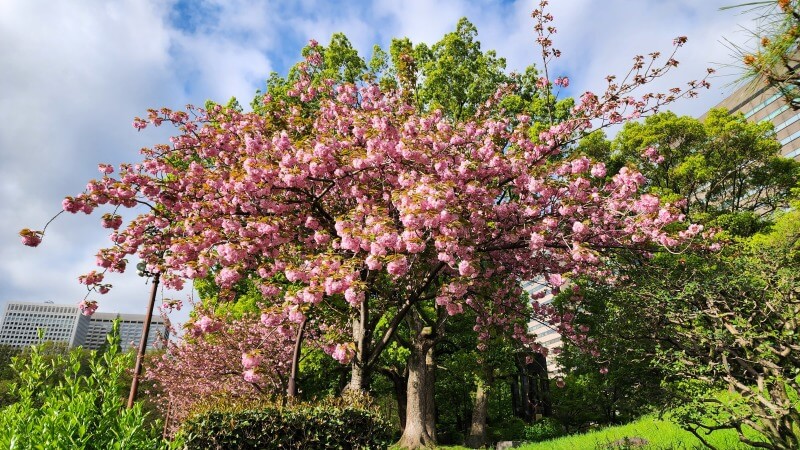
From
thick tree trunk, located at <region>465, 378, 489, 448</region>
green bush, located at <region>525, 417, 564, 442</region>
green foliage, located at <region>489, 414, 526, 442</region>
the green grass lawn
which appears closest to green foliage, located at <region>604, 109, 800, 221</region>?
green bush, located at <region>525, 417, 564, 442</region>

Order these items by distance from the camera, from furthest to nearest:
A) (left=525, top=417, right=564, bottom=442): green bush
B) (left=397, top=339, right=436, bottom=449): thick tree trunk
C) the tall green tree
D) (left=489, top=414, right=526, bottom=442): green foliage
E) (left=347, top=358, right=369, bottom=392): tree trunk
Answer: (left=489, top=414, right=526, bottom=442): green foliage → (left=525, top=417, right=564, bottom=442): green bush → (left=397, top=339, right=436, bottom=449): thick tree trunk → (left=347, top=358, right=369, bottom=392): tree trunk → the tall green tree

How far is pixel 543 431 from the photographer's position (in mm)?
19891

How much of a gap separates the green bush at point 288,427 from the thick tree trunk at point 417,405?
23.4ft

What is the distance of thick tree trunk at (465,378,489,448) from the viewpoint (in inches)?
691

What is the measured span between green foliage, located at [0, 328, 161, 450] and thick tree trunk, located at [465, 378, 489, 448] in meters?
15.5

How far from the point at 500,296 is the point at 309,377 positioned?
11.2m

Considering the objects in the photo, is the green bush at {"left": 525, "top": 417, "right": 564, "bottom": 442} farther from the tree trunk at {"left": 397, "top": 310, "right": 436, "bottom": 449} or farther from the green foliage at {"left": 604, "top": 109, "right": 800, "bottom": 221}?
the green foliage at {"left": 604, "top": 109, "right": 800, "bottom": 221}

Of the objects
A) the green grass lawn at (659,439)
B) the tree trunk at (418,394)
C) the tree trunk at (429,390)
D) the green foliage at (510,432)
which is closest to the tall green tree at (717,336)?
the green grass lawn at (659,439)

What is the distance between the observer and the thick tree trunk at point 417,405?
1388cm

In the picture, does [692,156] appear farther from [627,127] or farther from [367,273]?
[367,273]

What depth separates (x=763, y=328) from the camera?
674 centimetres

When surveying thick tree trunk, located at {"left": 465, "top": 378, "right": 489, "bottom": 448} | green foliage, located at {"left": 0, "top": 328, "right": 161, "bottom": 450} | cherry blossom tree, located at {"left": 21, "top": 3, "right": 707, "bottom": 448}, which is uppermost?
cherry blossom tree, located at {"left": 21, "top": 3, "right": 707, "bottom": 448}

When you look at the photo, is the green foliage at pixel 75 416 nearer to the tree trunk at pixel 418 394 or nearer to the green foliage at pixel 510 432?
the tree trunk at pixel 418 394

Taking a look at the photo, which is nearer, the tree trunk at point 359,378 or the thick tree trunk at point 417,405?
the tree trunk at point 359,378
